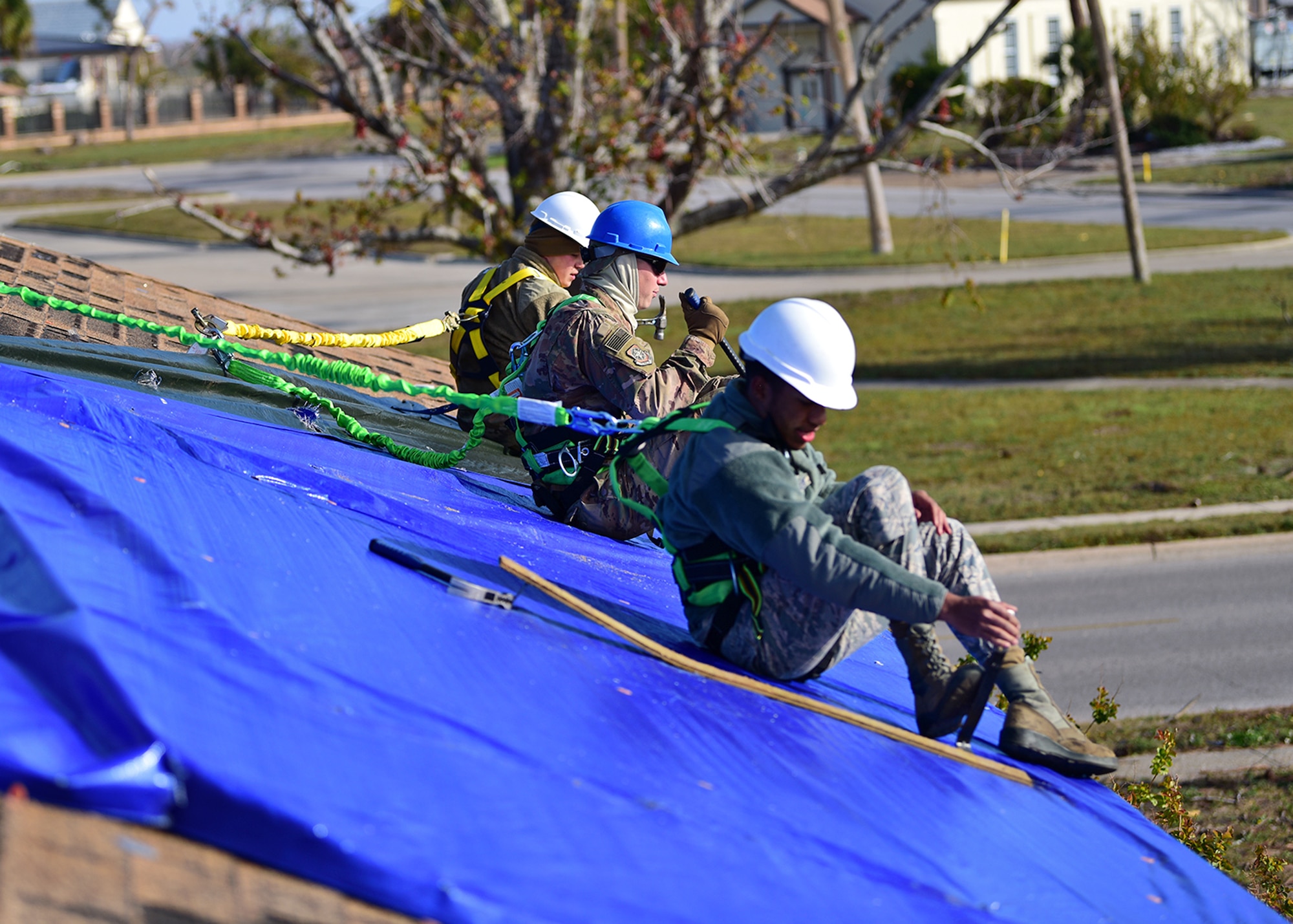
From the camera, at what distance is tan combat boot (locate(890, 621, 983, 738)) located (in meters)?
3.75

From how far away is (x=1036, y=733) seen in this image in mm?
3871

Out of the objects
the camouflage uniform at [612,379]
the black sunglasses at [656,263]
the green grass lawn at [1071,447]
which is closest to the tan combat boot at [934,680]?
the camouflage uniform at [612,379]

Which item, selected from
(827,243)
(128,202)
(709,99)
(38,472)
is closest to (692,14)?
(709,99)

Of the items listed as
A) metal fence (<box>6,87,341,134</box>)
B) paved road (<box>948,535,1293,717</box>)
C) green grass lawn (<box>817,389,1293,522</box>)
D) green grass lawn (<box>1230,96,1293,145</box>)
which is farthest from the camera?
metal fence (<box>6,87,341,134</box>)

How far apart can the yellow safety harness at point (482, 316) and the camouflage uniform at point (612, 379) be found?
89 cm

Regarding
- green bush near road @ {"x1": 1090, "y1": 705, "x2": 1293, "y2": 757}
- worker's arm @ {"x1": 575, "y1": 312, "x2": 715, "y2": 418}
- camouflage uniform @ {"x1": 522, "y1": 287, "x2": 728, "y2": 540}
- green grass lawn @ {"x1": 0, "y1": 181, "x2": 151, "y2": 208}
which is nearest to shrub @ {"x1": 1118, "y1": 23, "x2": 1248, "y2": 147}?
green grass lawn @ {"x1": 0, "y1": 181, "x2": 151, "y2": 208}

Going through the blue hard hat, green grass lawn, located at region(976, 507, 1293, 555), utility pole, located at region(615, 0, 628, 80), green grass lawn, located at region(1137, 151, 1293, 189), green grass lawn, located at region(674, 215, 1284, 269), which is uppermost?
green grass lawn, located at region(1137, 151, 1293, 189)

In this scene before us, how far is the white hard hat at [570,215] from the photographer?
20.8 feet

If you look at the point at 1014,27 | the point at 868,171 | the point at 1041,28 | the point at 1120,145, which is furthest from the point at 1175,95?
the point at 1120,145

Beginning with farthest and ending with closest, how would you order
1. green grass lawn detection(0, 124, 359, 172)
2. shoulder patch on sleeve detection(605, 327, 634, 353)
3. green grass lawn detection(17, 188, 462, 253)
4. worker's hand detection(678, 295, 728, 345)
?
green grass lawn detection(0, 124, 359, 172)
green grass lawn detection(17, 188, 462, 253)
worker's hand detection(678, 295, 728, 345)
shoulder patch on sleeve detection(605, 327, 634, 353)

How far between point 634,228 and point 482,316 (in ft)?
4.74

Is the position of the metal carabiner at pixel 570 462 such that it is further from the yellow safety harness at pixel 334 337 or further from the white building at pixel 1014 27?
the white building at pixel 1014 27

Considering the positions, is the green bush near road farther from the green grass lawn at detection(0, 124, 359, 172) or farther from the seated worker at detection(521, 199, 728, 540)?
the green grass lawn at detection(0, 124, 359, 172)

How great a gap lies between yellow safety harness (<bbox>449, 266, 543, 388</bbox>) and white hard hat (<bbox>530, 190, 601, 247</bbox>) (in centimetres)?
25
